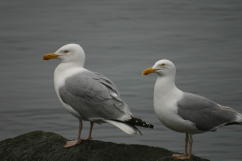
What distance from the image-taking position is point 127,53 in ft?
76.0

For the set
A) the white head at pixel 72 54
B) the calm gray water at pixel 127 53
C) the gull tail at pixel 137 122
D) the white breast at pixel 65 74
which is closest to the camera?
the gull tail at pixel 137 122

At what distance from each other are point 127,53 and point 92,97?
516 inches

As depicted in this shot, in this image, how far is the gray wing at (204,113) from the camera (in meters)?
9.98

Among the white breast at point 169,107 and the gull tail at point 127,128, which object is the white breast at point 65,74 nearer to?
the gull tail at point 127,128

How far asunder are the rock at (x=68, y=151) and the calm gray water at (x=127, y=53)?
5.24m

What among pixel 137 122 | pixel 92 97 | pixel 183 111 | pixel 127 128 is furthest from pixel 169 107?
pixel 92 97

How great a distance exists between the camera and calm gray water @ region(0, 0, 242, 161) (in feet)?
54.4

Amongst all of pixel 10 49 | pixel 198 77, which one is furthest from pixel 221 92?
pixel 10 49

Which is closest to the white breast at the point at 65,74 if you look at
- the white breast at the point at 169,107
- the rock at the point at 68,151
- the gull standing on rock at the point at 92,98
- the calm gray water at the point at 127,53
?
the gull standing on rock at the point at 92,98

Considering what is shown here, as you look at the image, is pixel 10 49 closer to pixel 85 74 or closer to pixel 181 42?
pixel 181 42

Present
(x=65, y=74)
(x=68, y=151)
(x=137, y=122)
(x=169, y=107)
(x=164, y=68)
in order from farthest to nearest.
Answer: (x=65, y=74)
(x=164, y=68)
(x=68, y=151)
(x=169, y=107)
(x=137, y=122)

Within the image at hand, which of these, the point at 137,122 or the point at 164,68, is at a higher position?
the point at 164,68

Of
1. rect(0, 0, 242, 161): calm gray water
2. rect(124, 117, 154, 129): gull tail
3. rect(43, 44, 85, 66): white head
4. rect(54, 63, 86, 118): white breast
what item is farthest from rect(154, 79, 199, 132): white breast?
rect(0, 0, 242, 161): calm gray water

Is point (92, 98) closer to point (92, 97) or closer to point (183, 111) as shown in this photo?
point (92, 97)
